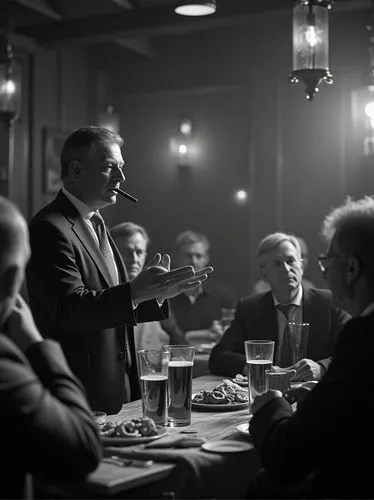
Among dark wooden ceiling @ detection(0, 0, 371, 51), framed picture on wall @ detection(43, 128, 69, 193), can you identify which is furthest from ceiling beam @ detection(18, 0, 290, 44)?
framed picture on wall @ detection(43, 128, 69, 193)

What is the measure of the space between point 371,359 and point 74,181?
1.59 metres

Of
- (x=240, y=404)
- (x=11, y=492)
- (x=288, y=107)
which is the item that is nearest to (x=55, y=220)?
(x=240, y=404)

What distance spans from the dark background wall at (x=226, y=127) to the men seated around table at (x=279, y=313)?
3.36 metres

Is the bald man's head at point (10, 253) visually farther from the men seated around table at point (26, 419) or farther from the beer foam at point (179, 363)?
the beer foam at point (179, 363)

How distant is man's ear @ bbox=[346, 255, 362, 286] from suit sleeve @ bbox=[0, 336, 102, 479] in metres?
0.68

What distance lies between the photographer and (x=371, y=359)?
5.45ft

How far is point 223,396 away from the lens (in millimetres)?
2533

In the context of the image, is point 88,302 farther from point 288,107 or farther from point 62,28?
point 288,107

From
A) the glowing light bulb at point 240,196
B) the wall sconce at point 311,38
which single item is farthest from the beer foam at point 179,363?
the glowing light bulb at point 240,196

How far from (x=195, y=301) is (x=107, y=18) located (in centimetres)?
228

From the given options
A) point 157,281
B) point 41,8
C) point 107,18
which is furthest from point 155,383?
point 41,8

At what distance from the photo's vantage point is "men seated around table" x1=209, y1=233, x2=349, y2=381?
3264 mm

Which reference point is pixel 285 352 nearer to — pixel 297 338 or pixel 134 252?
pixel 297 338

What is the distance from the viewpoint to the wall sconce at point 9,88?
556 cm
